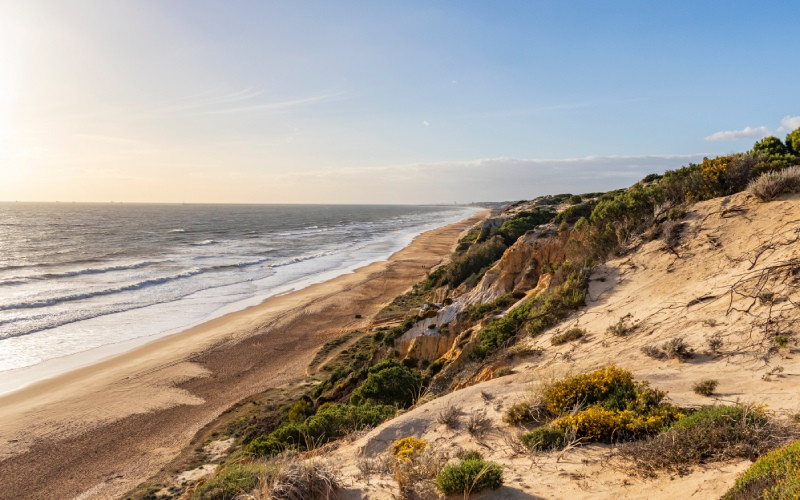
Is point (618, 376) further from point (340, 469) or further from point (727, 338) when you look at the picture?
point (340, 469)

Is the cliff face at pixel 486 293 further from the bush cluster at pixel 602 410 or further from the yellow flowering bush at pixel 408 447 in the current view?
the yellow flowering bush at pixel 408 447

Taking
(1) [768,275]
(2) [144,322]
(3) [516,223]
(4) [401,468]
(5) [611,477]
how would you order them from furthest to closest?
(3) [516,223]
(2) [144,322]
(1) [768,275]
(4) [401,468]
(5) [611,477]

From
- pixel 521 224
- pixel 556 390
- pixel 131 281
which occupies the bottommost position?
pixel 131 281

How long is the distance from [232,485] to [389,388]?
22.0ft

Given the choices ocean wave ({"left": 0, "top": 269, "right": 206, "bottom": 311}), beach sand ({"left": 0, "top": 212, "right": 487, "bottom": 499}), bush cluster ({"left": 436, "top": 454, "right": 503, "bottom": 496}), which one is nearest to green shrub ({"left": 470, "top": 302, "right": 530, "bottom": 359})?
bush cluster ({"left": 436, "top": 454, "right": 503, "bottom": 496})

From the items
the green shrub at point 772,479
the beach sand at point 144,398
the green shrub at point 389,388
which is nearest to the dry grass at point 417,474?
the green shrub at point 772,479

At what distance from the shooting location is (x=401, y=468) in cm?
551

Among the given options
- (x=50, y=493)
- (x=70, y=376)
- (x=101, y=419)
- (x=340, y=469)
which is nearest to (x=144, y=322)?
(x=70, y=376)

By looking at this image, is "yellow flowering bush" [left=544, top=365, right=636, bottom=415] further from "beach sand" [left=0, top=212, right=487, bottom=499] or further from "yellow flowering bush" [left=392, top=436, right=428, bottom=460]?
"beach sand" [left=0, top=212, right=487, bottom=499]

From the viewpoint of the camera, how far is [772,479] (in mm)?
3602

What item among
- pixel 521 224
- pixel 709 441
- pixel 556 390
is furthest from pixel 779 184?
pixel 521 224

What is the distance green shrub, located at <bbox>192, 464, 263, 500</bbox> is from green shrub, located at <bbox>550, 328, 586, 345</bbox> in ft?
23.3

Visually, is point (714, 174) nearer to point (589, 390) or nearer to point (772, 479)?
point (589, 390)

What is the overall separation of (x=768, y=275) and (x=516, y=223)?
24.1 meters
